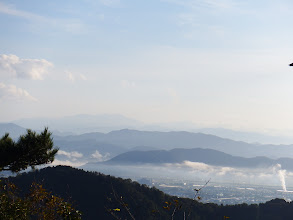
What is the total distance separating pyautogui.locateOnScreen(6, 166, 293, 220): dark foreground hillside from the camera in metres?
62.7

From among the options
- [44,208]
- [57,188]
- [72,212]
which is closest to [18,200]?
[44,208]

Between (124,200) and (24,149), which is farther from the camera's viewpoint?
(124,200)

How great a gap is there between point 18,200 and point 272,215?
64.4 m

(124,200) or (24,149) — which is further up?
(24,149)

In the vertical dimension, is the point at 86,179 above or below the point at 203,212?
above

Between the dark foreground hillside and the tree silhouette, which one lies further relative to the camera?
the dark foreground hillside

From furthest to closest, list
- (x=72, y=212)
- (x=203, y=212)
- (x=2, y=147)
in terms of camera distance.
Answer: (x=203, y=212), (x=2, y=147), (x=72, y=212)

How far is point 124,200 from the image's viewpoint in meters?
63.4

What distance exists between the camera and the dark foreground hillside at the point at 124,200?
62.7 meters

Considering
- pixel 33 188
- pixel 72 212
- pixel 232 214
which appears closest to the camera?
pixel 72 212

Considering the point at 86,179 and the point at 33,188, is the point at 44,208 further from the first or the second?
the point at 86,179

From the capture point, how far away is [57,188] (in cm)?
7000

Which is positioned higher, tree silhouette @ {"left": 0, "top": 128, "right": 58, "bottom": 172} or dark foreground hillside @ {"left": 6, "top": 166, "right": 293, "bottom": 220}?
tree silhouette @ {"left": 0, "top": 128, "right": 58, "bottom": 172}

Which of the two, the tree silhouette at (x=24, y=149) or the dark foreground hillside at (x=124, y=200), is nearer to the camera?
the tree silhouette at (x=24, y=149)
